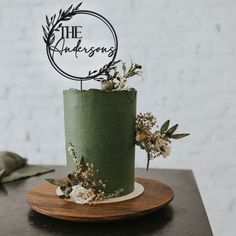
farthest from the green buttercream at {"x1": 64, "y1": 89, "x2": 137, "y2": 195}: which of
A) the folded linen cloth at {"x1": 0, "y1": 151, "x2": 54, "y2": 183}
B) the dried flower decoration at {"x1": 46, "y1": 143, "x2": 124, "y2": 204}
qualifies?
the folded linen cloth at {"x1": 0, "y1": 151, "x2": 54, "y2": 183}

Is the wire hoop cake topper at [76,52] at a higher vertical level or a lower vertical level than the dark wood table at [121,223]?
higher

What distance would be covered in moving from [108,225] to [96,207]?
0.06 m

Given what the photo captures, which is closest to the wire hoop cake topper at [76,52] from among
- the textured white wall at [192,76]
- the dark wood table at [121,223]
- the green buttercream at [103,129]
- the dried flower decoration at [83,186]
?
the green buttercream at [103,129]

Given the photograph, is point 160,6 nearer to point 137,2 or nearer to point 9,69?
point 137,2

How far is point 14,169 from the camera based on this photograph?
1.38 meters

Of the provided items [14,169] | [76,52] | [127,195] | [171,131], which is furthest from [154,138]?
[14,169]

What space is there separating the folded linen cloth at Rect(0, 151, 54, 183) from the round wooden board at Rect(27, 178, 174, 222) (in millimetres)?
305

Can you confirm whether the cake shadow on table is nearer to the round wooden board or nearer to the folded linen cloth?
the round wooden board

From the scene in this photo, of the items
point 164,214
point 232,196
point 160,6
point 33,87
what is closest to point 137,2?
point 160,6

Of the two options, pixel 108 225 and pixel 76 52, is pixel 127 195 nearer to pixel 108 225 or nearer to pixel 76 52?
pixel 108 225

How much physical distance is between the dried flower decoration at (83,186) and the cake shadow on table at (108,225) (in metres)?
0.06

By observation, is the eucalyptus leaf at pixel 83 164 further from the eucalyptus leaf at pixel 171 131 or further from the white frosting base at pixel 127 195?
the eucalyptus leaf at pixel 171 131

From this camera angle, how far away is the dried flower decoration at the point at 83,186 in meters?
0.86

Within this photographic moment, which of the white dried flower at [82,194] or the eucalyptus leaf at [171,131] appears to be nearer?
the white dried flower at [82,194]
